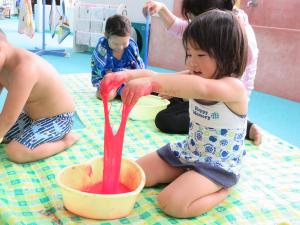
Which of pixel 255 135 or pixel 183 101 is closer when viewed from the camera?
pixel 255 135

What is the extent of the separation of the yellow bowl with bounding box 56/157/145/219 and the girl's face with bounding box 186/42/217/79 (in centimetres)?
29

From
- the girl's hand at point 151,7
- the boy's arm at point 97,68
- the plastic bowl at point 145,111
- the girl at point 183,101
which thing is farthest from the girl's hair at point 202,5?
the boy's arm at point 97,68

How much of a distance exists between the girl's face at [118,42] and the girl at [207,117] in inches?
33.7

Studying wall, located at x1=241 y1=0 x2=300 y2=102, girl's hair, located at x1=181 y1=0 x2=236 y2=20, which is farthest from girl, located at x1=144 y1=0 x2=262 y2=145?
wall, located at x1=241 y1=0 x2=300 y2=102

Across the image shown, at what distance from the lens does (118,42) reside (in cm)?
170

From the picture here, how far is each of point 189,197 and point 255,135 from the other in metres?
0.61

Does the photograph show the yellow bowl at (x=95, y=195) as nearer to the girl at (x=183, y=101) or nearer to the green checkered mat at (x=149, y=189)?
the green checkered mat at (x=149, y=189)

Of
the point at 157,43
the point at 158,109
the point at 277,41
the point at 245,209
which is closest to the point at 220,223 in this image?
the point at 245,209

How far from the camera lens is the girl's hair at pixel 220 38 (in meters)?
0.81

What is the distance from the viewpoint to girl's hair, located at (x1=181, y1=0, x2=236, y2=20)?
126 centimetres

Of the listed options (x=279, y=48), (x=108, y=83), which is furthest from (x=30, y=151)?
(x=279, y=48)

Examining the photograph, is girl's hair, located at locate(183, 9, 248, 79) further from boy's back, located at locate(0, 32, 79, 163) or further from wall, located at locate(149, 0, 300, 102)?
wall, located at locate(149, 0, 300, 102)

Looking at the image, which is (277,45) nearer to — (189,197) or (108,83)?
(189,197)

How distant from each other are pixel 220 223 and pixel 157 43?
256cm
